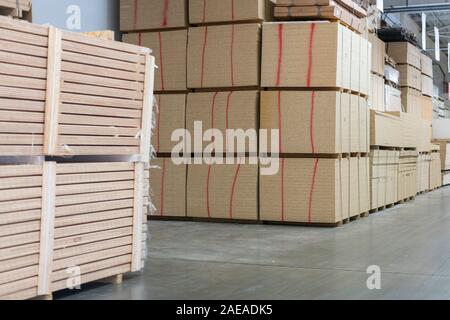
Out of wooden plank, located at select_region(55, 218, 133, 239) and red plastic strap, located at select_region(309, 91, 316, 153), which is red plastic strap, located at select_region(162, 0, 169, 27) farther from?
wooden plank, located at select_region(55, 218, 133, 239)

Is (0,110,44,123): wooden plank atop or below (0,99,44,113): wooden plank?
below

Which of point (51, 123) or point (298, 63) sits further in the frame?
point (298, 63)

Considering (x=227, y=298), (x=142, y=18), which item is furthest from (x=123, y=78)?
(x=142, y=18)

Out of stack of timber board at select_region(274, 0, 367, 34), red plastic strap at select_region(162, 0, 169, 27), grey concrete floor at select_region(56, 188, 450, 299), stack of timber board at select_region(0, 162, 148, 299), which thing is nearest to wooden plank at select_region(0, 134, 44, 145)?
stack of timber board at select_region(0, 162, 148, 299)

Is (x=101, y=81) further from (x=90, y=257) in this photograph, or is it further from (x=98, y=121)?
(x=90, y=257)

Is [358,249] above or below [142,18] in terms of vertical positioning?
below

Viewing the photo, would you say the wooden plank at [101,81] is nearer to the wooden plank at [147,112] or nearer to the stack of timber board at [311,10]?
the wooden plank at [147,112]

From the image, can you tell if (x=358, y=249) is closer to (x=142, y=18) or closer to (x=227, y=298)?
(x=227, y=298)

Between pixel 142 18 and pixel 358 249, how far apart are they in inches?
197

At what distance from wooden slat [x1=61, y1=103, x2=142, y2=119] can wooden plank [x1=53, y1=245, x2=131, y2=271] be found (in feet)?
3.35

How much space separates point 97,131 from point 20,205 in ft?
2.87

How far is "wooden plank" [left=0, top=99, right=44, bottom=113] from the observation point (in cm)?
397

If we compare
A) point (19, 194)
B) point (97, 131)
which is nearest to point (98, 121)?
point (97, 131)

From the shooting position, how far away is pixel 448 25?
23.5 meters
